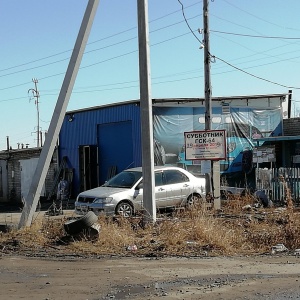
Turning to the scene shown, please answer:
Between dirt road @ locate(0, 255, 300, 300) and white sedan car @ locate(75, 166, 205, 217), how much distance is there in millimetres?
6237

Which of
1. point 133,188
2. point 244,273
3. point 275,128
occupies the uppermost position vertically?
point 275,128

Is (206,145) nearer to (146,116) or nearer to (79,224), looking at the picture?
(146,116)

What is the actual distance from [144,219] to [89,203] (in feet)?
14.1

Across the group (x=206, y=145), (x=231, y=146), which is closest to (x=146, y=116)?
(x=206, y=145)

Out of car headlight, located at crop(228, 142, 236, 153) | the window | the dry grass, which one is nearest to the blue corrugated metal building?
car headlight, located at crop(228, 142, 236, 153)

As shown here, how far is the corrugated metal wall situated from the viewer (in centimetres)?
2411

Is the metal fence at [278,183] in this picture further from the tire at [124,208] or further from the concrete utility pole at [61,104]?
the concrete utility pole at [61,104]

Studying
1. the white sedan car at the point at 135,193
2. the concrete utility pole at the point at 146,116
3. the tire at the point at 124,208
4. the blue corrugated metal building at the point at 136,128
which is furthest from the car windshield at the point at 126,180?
the blue corrugated metal building at the point at 136,128

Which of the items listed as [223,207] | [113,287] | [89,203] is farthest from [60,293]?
[223,207]

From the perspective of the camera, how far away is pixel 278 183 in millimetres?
19750

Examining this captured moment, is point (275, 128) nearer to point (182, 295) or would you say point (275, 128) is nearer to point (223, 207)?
point (223, 207)

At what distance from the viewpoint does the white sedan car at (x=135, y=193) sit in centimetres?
1558

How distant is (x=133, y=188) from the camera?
53.3ft

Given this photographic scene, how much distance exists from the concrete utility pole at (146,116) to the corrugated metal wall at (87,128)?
1173 cm
